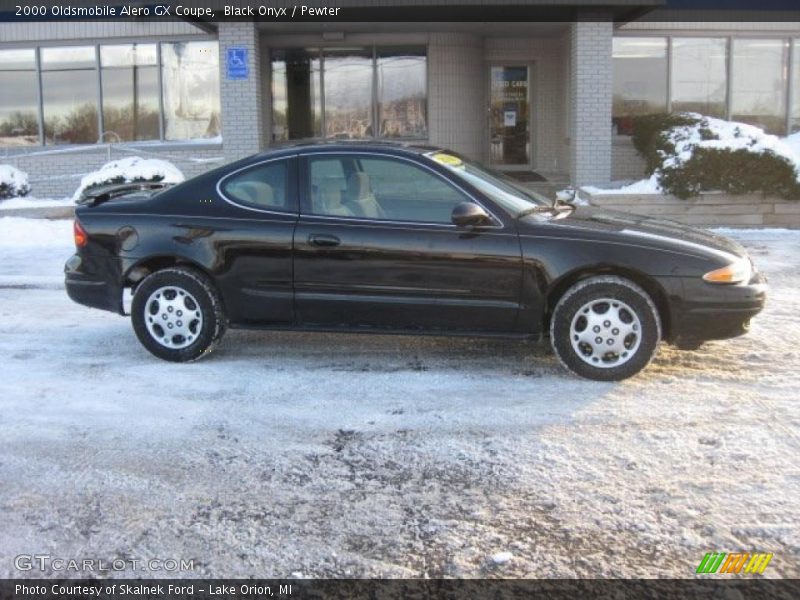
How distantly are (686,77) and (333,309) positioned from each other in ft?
42.9

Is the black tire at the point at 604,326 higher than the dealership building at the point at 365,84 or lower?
lower

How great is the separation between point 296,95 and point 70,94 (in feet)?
14.8

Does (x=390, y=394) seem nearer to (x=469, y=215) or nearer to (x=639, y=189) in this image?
(x=469, y=215)

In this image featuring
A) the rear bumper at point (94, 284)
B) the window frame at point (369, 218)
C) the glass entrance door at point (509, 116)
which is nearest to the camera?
the window frame at point (369, 218)

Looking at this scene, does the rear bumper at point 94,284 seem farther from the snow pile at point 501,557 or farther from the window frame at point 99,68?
the window frame at point 99,68

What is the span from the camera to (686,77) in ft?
55.3

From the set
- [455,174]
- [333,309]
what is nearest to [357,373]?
[333,309]

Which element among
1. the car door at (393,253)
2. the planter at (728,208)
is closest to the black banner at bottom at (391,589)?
the car door at (393,253)

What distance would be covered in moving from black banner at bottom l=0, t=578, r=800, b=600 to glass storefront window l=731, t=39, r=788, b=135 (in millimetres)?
15410

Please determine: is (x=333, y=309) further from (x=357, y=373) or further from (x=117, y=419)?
(x=117, y=419)

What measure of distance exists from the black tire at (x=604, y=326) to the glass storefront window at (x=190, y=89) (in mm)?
12836

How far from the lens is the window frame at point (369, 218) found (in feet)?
19.0

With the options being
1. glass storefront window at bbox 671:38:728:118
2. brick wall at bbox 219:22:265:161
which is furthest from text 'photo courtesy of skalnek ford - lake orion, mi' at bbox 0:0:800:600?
glass storefront window at bbox 671:38:728:118

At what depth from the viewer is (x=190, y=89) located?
675 inches
